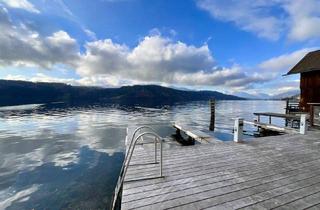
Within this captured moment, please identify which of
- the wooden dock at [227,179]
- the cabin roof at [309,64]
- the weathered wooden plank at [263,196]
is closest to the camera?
the weathered wooden plank at [263,196]

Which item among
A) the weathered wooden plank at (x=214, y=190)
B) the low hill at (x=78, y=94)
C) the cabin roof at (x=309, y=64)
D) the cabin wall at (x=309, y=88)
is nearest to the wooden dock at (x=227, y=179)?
the weathered wooden plank at (x=214, y=190)

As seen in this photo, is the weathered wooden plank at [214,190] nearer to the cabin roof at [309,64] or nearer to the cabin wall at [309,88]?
the cabin wall at [309,88]

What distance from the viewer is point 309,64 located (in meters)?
25.3

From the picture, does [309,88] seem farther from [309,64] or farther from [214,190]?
[214,190]

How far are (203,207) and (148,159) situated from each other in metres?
3.05

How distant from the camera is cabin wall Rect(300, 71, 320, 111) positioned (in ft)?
79.5

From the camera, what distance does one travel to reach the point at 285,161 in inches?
258

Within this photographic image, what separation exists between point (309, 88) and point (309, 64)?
2.94m

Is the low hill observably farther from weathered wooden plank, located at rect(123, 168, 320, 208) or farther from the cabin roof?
weathered wooden plank, located at rect(123, 168, 320, 208)

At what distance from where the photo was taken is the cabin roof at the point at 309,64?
24.2 m

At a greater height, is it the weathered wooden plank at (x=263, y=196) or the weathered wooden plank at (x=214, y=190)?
the weathered wooden plank at (x=214, y=190)

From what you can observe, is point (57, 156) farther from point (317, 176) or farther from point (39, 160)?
point (317, 176)

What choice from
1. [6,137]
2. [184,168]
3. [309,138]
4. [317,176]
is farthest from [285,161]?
[6,137]

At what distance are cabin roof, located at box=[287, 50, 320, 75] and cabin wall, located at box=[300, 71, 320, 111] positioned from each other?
2.94 ft
